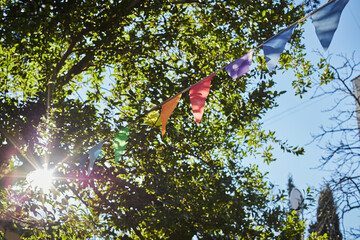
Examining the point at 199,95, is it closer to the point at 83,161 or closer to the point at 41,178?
the point at 83,161

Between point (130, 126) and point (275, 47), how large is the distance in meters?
2.73

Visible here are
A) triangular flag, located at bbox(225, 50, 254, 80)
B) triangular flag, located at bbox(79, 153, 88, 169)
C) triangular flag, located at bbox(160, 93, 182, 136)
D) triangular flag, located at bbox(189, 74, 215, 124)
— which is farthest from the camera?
triangular flag, located at bbox(79, 153, 88, 169)

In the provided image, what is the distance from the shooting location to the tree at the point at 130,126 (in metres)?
5.14

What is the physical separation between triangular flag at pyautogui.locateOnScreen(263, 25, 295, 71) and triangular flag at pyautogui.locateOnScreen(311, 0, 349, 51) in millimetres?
307

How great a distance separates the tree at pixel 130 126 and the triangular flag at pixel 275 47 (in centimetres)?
214

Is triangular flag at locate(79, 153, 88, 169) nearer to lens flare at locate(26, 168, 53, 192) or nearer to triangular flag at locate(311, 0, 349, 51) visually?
lens flare at locate(26, 168, 53, 192)

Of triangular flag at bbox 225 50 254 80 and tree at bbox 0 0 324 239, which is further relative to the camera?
tree at bbox 0 0 324 239

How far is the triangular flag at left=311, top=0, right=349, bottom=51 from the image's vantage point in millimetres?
2834

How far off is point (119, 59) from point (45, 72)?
4.40 ft

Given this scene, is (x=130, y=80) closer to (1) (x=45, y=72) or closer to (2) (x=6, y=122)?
(1) (x=45, y=72)

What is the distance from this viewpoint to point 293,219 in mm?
5863

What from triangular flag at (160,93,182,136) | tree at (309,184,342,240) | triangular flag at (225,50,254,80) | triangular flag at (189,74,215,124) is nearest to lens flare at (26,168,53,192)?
triangular flag at (160,93,182,136)

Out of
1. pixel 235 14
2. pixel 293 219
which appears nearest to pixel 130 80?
pixel 235 14

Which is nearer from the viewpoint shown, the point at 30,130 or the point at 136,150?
the point at 30,130
